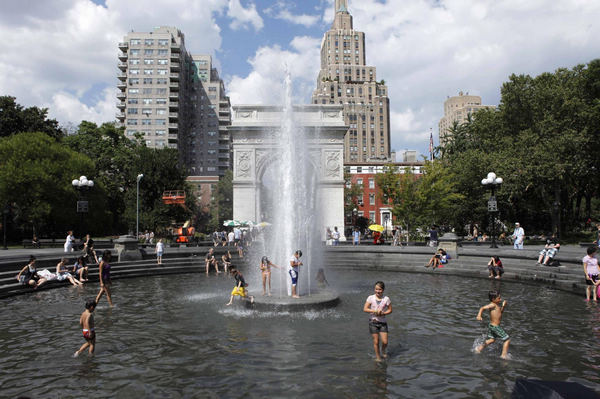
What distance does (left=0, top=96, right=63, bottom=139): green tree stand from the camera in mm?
40781

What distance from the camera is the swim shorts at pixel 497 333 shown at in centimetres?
658

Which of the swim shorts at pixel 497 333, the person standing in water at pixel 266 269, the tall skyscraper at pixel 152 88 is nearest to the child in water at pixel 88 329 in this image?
the person standing in water at pixel 266 269

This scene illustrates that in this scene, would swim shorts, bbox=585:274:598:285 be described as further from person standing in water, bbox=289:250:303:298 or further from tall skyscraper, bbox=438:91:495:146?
tall skyscraper, bbox=438:91:495:146

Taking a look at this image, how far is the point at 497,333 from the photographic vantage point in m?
6.63

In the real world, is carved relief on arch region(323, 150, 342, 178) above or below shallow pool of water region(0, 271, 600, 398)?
above

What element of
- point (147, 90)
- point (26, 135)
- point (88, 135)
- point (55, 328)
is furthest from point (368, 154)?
point (55, 328)

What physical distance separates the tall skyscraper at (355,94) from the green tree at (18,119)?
227 feet

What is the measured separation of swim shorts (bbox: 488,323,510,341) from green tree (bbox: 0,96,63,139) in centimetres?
4707

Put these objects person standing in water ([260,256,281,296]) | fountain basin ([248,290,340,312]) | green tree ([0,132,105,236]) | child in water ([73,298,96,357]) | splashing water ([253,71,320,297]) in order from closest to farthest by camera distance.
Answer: child in water ([73,298,96,357]) < fountain basin ([248,290,340,312]) < person standing in water ([260,256,281,296]) < splashing water ([253,71,320,297]) < green tree ([0,132,105,236])

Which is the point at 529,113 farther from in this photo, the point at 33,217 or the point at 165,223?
the point at 33,217

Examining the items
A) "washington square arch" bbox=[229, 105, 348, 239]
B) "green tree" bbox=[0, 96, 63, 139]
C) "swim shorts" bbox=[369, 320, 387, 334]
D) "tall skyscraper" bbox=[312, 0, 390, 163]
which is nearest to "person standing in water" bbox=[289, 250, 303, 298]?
"swim shorts" bbox=[369, 320, 387, 334]

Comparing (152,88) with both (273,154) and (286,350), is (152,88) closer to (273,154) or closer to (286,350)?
(273,154)

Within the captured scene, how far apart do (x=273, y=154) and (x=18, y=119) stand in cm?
2735

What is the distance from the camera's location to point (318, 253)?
57.5 ft
